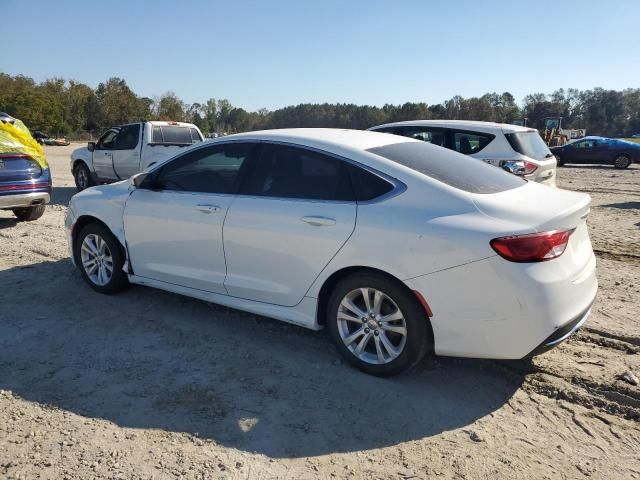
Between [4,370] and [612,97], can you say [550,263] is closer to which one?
[4,370]

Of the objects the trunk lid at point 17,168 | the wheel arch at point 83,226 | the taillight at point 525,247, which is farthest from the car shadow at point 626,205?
the trunk lid at point 17,168

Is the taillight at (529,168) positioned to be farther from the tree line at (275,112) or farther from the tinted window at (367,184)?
the tree line at (275,112)

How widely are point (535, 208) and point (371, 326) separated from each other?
129 centimetres

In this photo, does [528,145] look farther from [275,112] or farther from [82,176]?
[275,112]

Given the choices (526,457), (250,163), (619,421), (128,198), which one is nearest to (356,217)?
(250,163)

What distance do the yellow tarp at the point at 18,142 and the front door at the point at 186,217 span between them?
4.36 m

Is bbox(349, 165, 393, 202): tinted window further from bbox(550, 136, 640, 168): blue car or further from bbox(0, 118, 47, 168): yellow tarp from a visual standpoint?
bbox(550, 136, 640, 168): blue car

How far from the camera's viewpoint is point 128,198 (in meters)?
4.72

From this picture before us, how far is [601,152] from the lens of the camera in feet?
76.6

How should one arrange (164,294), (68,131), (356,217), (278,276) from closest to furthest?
(356,217) → (278,276) → (164,294) → (68,131)

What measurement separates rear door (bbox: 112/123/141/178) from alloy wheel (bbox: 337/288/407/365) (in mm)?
9827

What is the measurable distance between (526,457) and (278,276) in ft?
6.44

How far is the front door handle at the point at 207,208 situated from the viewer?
4078 mm

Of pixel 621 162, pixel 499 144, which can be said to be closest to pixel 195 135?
pixel 499 144
